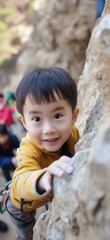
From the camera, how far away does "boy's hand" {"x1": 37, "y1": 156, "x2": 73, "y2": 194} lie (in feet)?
3.85

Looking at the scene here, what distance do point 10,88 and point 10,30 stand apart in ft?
8.23

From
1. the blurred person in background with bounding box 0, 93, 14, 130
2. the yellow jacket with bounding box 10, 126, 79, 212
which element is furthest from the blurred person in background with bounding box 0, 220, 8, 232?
the yellow jacket with bounding box 10, 126, 79, 212

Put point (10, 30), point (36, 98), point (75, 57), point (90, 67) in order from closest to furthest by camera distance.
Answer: point (36, 98) < point (90, 67) < point (75, 57) < point (10, 30)

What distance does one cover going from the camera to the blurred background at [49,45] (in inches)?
257

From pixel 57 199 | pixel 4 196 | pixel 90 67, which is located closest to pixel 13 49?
pixel 90 67

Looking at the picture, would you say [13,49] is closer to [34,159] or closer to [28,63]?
[28,63]

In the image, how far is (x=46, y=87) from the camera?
1.47m

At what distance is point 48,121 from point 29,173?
0.22 metres

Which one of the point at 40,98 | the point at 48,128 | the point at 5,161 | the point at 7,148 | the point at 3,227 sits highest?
the point at 40,98

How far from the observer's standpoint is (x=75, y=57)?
7.26 metres

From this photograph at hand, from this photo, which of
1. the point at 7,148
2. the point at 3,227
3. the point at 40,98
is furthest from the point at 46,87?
the point at 3,227

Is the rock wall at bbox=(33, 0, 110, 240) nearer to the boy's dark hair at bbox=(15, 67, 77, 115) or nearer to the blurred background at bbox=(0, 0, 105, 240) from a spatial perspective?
the boy's dark hair at bbox=(15, 67, 77, 115)

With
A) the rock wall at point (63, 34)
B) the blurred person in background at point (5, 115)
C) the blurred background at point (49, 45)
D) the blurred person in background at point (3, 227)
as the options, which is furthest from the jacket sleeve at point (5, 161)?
the rock wall at point (63, 34)

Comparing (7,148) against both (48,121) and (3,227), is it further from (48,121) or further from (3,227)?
(48,121)
